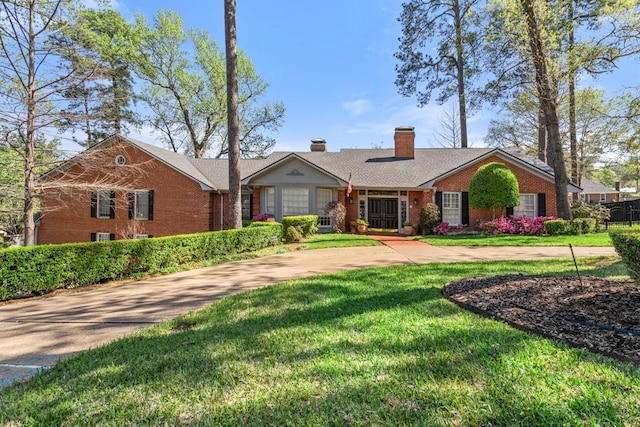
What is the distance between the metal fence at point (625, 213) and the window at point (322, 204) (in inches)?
624

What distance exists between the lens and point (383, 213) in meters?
19.7

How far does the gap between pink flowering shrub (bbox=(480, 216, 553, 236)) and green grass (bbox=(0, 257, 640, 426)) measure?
1410 centimetres

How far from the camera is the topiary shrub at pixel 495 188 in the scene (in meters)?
16.0

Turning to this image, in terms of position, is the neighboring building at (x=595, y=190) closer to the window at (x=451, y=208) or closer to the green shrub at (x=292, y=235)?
the window at (x=451, y=208)

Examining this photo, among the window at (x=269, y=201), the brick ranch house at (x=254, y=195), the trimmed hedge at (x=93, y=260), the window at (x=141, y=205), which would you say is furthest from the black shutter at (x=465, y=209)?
the window at (x=141, y=205)

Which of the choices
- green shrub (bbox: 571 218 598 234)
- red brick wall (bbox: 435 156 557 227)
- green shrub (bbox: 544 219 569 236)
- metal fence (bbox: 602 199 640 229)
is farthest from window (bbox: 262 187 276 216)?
metal fence (bbox: 602 199 640 229)

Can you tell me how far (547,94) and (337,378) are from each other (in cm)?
1664

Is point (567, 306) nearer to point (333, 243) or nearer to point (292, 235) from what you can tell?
point (333, 243)

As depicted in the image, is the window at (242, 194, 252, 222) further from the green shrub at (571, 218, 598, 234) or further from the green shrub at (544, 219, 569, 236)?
the green shrub at (571, 218, 598, 234)

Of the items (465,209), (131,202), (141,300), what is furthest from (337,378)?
(131,202)

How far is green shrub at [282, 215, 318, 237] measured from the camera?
1487 cm

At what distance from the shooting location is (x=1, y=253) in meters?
7.02

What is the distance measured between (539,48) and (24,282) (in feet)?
62.1

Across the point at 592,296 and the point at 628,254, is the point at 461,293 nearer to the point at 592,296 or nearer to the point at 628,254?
the point at 592,296
